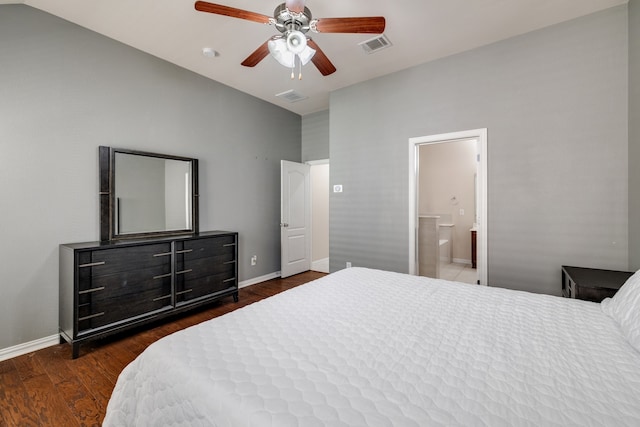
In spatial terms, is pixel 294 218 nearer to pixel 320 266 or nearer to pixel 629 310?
pixel 320 266

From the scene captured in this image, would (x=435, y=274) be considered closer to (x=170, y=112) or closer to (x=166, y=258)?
(x=166, y=258)

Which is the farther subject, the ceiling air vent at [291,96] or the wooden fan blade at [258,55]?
the ceiling air vent at [291,96]

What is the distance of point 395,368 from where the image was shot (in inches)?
38.1

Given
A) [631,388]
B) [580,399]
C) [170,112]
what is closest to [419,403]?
[580,399]

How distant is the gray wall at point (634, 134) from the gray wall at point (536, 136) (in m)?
0.06

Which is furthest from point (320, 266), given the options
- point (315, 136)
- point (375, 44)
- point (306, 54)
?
point (306, 54)

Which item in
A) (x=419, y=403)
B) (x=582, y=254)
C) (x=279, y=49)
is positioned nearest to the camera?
(x=419, y=403)

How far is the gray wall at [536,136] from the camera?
2416 millimetres

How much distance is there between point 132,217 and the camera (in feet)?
9.68

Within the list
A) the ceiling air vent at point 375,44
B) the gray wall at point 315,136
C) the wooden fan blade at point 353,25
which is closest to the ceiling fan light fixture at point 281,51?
the wooden fan blade at point 353,25

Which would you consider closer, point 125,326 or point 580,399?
point 580,399

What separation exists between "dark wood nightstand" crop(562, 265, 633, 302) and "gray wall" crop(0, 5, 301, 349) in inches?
154

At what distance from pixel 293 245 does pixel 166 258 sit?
231 cm

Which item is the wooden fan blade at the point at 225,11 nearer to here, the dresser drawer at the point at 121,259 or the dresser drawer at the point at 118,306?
the dresser drawer at the point at 121,259
